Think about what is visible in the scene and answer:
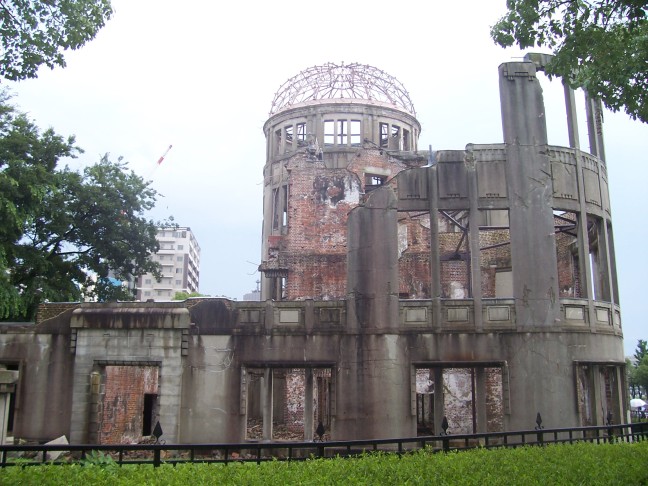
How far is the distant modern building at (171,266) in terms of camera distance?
352 ft

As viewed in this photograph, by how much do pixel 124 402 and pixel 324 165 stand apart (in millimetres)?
13752

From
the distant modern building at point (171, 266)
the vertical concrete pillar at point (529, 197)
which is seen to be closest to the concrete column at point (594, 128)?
the vertical concrete pillar at point (529, 197)

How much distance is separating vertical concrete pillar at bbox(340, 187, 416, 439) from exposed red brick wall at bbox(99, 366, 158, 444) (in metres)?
10.3

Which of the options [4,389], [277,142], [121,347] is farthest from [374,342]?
[277,142]

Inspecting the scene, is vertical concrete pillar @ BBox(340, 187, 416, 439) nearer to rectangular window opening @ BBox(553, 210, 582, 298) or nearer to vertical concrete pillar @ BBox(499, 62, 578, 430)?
vertical concrete pillar @ BBox(499, 62, 578, 430)

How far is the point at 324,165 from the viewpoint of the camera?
31188 mm

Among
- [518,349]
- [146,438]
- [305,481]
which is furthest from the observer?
[146,438]

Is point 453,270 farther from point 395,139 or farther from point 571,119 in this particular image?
point 395,139

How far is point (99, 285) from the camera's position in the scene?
32156 mm

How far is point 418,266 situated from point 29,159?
57.8ft

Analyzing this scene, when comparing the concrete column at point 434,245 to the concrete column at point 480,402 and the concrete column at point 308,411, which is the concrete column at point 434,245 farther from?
the concrete column at point 308,411

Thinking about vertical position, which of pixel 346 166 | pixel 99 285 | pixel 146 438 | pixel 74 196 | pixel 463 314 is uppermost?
pixel 346 166

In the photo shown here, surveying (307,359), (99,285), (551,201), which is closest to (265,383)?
(307,359)

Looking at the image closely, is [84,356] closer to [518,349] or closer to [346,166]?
[518,349]
